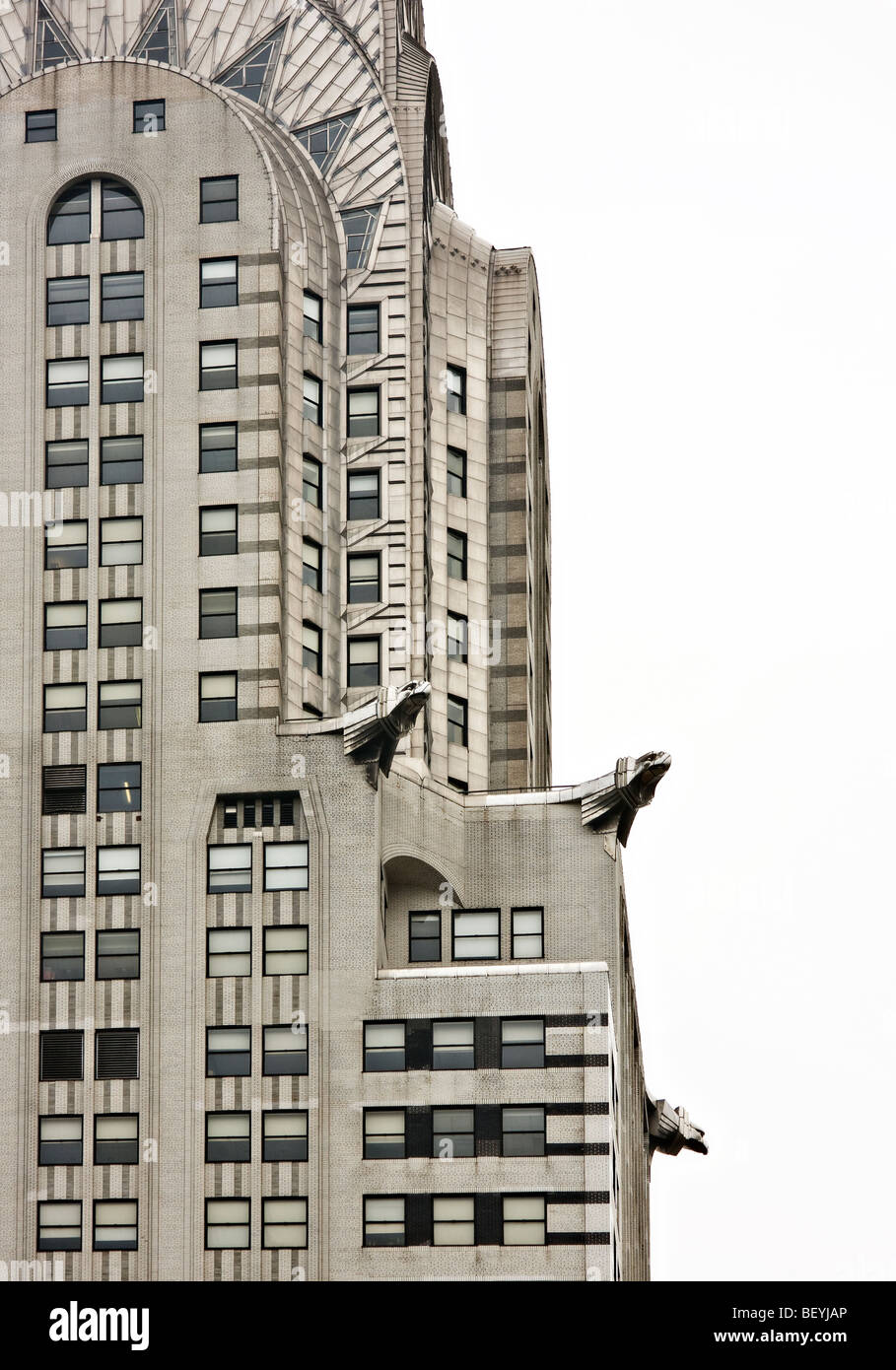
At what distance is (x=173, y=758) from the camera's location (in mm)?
112000

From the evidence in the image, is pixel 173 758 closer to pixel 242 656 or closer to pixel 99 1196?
pixel 242 656

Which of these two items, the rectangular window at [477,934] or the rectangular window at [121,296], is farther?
the rectangular window at [121,296]

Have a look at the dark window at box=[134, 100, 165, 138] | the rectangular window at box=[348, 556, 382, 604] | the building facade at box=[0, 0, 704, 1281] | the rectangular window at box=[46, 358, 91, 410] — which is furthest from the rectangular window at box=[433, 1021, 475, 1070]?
the dark window at box=[134, 100, 165, 138]

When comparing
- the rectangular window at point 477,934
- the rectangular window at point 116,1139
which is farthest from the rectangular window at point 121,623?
the rectangular window at point 116,1139

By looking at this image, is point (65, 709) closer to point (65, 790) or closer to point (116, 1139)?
point (65, 790)

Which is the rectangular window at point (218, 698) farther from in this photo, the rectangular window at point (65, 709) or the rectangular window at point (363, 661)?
the rectangular window at point (363, 661)

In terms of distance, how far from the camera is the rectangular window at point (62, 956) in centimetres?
11044

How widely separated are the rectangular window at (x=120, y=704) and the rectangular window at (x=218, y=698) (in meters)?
2.66

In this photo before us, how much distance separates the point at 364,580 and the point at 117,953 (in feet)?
67.5

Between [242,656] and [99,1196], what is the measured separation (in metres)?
23.0

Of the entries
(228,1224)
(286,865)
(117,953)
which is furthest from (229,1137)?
(286,865)

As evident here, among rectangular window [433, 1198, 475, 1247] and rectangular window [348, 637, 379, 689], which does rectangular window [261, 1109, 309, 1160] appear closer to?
rectangular window [433, 1198, 475, 1247]
